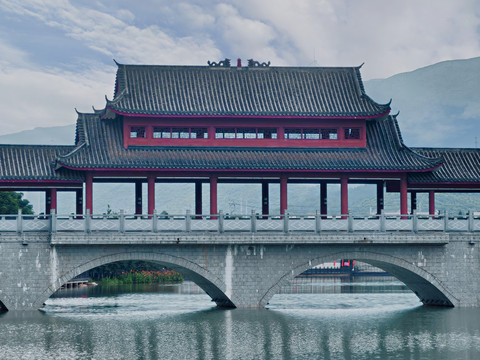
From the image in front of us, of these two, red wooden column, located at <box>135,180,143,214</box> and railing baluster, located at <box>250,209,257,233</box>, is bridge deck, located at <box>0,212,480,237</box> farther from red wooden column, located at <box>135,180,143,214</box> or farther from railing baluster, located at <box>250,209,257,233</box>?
red wooden column, located at <box>135,180,143,214</box>

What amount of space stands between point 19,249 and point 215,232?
8686 millimetres

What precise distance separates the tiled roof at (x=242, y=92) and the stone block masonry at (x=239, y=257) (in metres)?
7.37

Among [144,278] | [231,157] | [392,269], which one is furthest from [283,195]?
[144,278]

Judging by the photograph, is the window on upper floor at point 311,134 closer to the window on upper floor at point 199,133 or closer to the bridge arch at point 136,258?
the window on upper floor at point 199,133

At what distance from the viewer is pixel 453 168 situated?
132ft

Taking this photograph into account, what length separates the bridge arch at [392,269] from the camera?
34625 mm

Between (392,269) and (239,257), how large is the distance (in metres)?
8.67

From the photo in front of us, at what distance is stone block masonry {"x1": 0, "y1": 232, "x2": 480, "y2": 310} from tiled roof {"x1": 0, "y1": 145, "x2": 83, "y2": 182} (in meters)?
3.72

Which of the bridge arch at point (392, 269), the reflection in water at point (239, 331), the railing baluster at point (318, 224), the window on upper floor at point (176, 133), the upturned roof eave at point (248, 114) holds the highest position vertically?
the upturned roof eave at point (248, 114)

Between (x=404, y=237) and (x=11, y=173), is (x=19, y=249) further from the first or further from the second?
(x=404, y=237)

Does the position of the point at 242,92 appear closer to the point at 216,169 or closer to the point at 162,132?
the point at 162,132

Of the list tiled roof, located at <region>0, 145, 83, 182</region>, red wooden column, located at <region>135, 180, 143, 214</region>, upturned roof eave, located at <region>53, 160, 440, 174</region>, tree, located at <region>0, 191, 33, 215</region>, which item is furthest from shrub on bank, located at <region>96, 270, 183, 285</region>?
upturned roof eave, located at <region>53, 160, 440, 174</region>

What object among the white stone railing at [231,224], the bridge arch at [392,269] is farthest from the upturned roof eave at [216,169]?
the bridge arch at [392,269]

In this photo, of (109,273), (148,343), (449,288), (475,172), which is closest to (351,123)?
(475,172)
